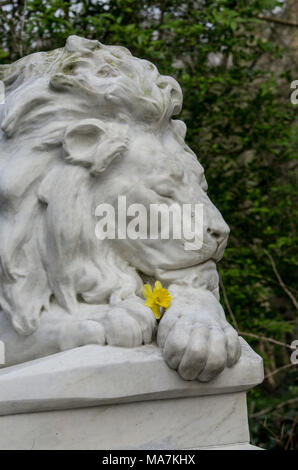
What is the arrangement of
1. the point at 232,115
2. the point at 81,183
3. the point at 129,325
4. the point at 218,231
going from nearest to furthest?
the point at 129,325
the point at 81,183
the point at 218,231
the point at 232,115

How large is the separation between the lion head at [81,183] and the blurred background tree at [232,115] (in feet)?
5.78

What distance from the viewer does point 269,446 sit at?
219 inches

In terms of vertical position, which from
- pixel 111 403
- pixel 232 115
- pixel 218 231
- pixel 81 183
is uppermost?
pixel 81 183

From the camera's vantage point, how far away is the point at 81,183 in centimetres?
259

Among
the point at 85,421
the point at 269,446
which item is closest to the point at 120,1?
the point at 85,421

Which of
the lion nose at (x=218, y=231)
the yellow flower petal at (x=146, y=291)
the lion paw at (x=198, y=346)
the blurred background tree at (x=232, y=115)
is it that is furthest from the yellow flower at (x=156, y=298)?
the blurred background tree at (x=232, y=115)

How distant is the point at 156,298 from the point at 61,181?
0.57 metres

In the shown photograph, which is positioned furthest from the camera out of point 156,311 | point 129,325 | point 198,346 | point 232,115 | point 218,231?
point 232,115

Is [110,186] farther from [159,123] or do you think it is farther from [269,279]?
[269,279]

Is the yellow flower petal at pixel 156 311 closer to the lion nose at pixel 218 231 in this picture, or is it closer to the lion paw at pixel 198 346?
the lion paw at pixel 198 346

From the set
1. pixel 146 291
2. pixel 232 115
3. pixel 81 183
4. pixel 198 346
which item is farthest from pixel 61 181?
pixel 232 115

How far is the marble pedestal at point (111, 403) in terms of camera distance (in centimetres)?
219

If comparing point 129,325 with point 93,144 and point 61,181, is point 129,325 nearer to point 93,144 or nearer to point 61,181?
point 61,181

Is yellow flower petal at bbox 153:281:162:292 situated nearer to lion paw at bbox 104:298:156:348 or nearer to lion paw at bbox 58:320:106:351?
lion paw at bbox 104:298:156:348
